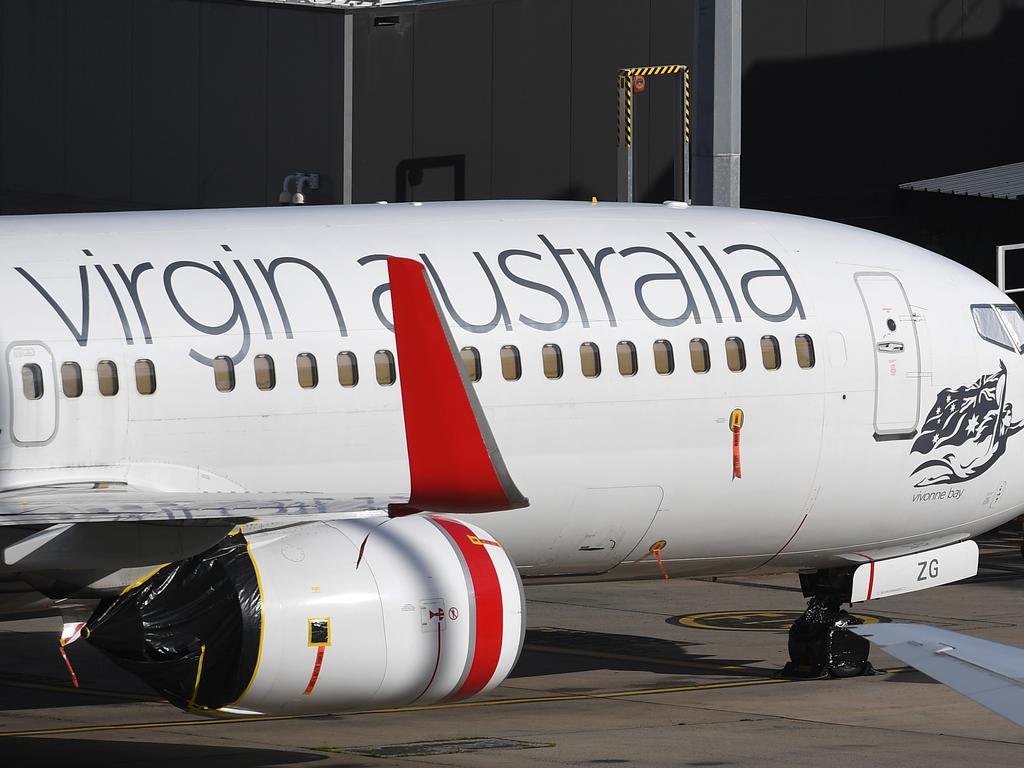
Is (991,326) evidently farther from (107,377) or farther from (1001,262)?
(1001,262)

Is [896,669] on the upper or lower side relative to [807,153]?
lower

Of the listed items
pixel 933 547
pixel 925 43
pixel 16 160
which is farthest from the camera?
pixel 16 160

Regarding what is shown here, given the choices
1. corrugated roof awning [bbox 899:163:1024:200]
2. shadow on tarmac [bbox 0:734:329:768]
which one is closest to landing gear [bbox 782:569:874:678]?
shadow on tarmac [bbox 0:734:329:768]

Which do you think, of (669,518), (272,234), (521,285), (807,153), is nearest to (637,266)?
(521,285)

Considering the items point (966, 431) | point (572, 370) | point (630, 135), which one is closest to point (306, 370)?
point (572, 370)

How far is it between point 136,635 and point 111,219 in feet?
16.6

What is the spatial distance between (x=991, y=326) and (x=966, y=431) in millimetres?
1274

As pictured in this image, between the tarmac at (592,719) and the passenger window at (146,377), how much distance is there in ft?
10.5

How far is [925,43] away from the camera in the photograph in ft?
113

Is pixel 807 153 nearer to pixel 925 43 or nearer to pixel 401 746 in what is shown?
pixel 925 43

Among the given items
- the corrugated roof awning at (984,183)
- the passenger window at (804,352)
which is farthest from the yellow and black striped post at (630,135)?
the passenger window at (804,352)

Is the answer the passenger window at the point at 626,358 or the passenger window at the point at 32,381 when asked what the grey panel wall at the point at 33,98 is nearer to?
the passenger window at the point at 626,358

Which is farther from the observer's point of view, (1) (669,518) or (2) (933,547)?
(2) (933,547)

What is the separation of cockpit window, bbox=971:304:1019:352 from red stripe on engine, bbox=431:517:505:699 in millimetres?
7954
